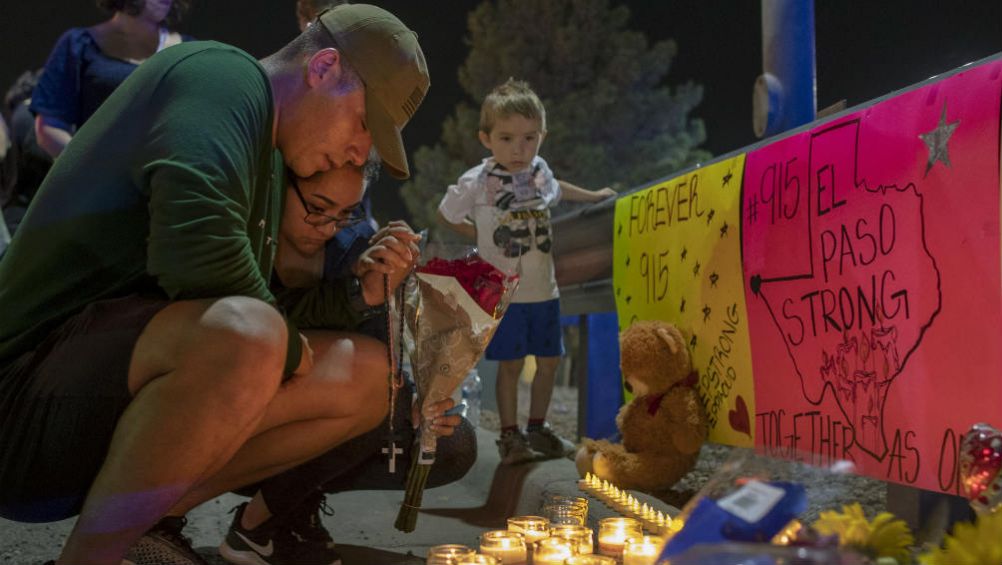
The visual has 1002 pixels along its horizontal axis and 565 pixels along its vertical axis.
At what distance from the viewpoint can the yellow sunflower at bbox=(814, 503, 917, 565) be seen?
4.09 feet

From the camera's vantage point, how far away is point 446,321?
2.60 meters

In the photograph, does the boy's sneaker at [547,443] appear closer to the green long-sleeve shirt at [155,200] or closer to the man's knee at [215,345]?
the green long-sleeve shirt at [155,200]

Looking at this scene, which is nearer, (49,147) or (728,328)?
(728,328)

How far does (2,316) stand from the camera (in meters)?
2.08

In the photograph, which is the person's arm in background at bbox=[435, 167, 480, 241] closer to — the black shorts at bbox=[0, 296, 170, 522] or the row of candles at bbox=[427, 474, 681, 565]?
the row of candles at bbox=[427, 474, 681, 565]

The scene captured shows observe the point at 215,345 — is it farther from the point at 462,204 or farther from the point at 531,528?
the point at 462,204

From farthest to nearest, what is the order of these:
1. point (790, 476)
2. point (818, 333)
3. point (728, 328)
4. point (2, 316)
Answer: point (728, 328) < point (818, 333) < point (2, 316) < point (790, 476)

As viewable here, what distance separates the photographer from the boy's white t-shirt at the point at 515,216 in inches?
166

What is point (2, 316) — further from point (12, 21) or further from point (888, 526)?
point (12, 21)

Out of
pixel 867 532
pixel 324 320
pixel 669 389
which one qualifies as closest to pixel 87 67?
pixel 324 320

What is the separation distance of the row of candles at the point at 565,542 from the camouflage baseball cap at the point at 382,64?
992 mm

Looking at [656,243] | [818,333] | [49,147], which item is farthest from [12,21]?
[818,333]

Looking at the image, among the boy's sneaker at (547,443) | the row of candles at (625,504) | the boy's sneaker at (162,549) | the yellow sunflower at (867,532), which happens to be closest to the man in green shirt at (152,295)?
the boy's sneaker at (162,549)

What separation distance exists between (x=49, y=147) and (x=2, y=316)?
6.40 feet
